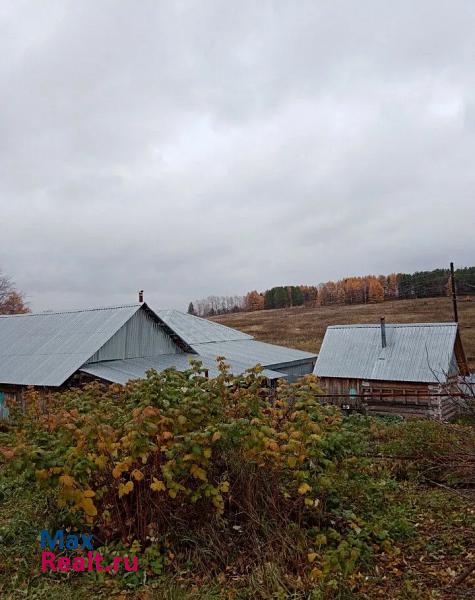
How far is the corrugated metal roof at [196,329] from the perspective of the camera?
29.7m

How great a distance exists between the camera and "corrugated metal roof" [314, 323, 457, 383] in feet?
70.6

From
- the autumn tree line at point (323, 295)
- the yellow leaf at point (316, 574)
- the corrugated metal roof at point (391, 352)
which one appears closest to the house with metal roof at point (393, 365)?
the corrugated metal roof at point (391, 352)

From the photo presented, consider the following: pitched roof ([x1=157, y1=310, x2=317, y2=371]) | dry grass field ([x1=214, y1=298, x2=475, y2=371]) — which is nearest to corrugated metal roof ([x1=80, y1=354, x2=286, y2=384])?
pitched roof ([x1=157, y1=310, x2=317, y2=371])

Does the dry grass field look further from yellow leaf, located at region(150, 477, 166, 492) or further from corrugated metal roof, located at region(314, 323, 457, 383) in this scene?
yellow leaf, located at region(150, 477, 166, 492)

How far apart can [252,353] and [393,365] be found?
827 cm

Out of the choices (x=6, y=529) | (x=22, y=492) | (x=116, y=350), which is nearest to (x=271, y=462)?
(x=6, y=529)

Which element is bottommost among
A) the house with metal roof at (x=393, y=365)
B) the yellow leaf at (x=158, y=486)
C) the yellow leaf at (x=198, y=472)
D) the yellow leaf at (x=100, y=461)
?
the house with metal roof at (x=393, y=365)

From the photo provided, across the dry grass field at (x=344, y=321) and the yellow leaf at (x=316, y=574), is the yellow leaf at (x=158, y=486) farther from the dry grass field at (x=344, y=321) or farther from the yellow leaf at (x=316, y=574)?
the dry grass field at (x=344, y=321)

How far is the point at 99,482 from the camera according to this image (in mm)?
4992

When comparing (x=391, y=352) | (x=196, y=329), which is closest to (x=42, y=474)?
(x=391, y=352)

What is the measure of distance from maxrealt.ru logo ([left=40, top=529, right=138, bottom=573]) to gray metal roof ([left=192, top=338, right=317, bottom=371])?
1862 cm

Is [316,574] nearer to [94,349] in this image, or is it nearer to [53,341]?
[94,349]

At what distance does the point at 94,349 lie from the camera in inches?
683

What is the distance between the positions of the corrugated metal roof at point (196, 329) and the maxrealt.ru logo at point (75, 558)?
75.9 ft
